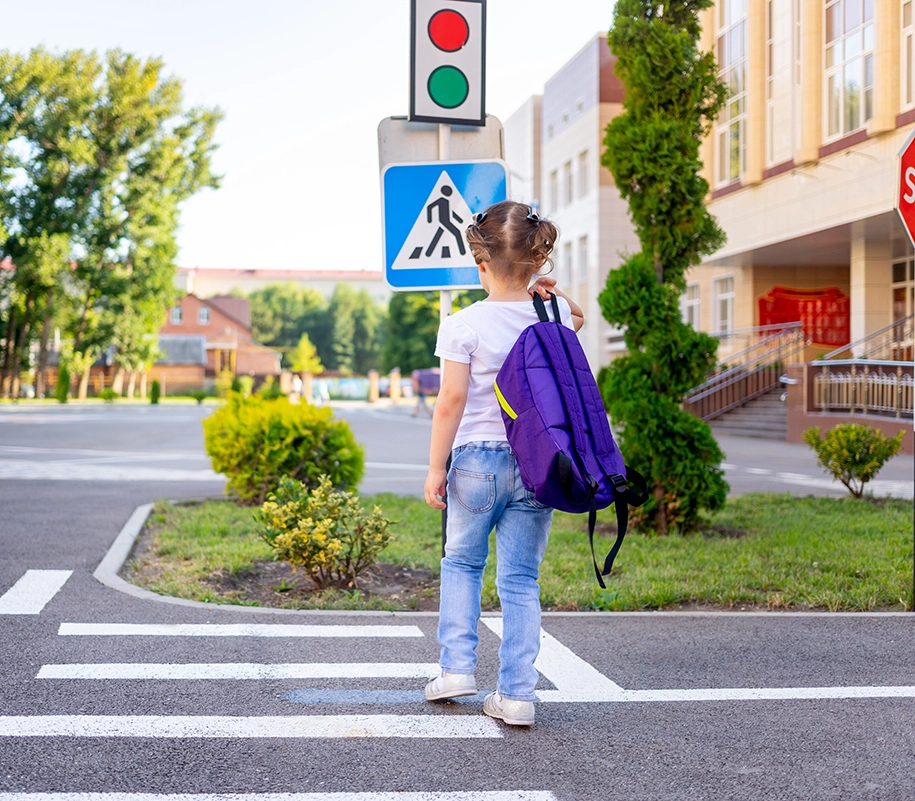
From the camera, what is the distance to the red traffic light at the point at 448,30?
5785mm

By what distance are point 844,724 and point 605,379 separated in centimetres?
542

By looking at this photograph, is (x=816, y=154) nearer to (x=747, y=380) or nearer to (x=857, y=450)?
(x=747, y=380)

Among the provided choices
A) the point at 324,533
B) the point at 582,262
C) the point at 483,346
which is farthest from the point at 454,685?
the point at 582,262

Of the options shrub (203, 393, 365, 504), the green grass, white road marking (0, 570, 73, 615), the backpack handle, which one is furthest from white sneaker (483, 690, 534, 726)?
shrub (203, 393, 365, 504)

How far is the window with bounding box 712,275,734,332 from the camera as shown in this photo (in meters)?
34.0

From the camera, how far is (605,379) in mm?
9109

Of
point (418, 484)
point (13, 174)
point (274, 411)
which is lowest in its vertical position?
point (418, 484)

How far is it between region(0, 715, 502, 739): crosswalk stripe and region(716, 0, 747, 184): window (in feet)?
89.9

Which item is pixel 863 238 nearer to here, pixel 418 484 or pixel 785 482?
pixel 785 482

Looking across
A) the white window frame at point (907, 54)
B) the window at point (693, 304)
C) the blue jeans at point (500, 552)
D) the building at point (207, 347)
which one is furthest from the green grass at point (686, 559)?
the building at point (207, 347)

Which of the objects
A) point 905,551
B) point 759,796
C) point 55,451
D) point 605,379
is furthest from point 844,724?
point 55,451

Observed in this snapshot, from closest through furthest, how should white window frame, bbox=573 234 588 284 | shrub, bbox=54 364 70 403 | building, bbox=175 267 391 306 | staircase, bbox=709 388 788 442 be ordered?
staircase, bbox=709 388 788 442 < white window frame, bbox=573 234 588 284 < shrub, bbox=54 364 70 403 < building, bbox=175 267 391 306

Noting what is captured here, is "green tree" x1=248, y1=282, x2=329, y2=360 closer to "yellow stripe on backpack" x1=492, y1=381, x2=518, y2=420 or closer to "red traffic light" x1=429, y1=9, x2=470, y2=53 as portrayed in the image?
"red traffic light" x1=429, y1=9, x2=470, y2=53

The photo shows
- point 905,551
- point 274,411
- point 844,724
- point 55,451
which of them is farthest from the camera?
point 55,451
